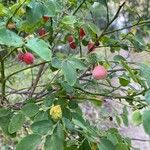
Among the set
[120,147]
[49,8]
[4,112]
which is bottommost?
[120,147]

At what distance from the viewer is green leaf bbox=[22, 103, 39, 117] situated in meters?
1.00

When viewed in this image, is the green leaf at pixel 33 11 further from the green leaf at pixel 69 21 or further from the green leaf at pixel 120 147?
the green leaf at pixel 120 147

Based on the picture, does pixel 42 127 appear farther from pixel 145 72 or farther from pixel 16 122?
pixel 145 72

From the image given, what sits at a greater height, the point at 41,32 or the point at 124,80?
the point at 41,32

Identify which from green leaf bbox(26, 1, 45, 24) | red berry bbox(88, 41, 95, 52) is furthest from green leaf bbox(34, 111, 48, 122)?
red berry bbox(88, 41, 95, 52)

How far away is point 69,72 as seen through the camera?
938 millimetres

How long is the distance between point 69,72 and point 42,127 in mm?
139

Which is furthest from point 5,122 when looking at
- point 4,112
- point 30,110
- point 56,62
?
point 56,62

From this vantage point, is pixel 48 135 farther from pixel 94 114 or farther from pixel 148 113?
pixel 94 114

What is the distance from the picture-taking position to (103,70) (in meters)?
1.04

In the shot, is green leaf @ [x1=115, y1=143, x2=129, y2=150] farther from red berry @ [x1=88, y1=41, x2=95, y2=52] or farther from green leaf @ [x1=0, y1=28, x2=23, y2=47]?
red berry @ [x1=88, y1=41, x2=95, y2=52]

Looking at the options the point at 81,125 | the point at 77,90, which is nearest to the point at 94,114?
the point at 77,90

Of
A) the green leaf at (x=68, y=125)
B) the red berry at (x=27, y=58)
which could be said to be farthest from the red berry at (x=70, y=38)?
the green leaf at (x=68, y=125)

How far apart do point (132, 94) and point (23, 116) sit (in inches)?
12.1
